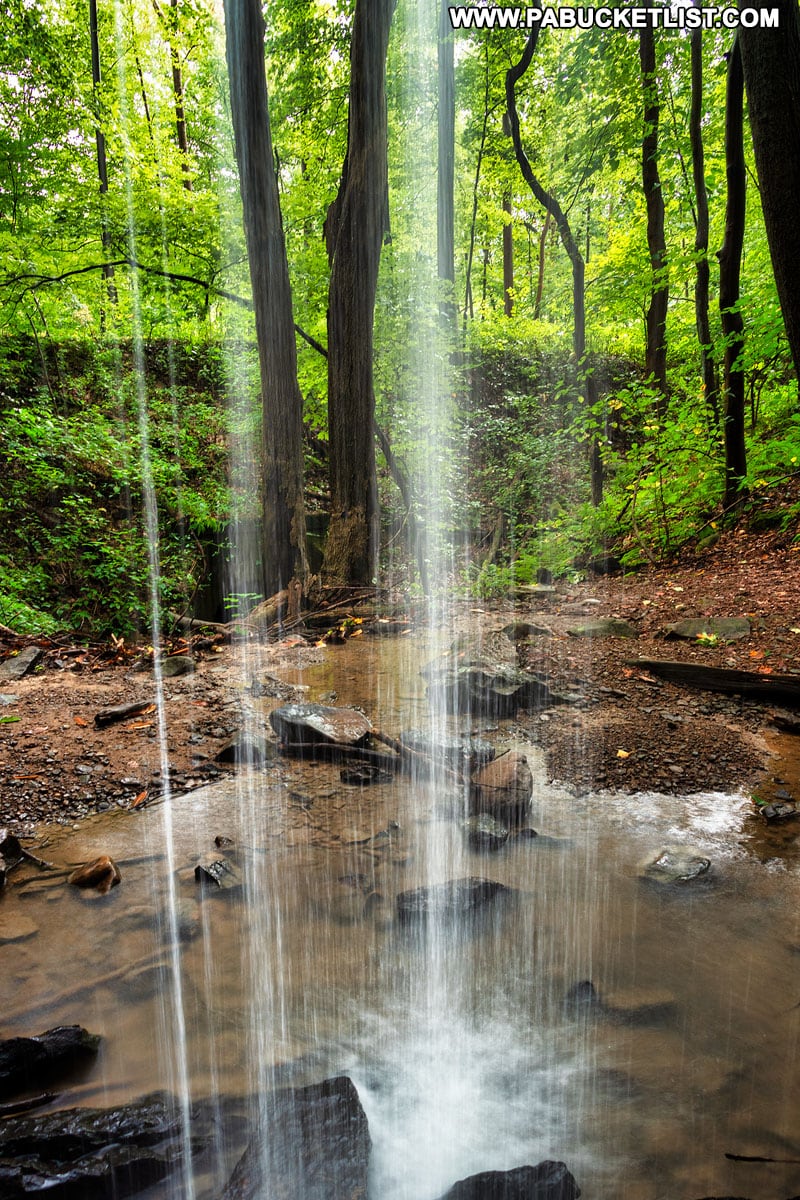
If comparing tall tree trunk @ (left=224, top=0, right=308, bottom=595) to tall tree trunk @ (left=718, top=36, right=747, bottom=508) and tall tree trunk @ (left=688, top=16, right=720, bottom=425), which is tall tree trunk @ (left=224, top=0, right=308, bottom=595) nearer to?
tall tree trunk @ (left=718, top=36, right=747, bottom=508)

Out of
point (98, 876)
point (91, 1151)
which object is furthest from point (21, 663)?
point (91, 1151)

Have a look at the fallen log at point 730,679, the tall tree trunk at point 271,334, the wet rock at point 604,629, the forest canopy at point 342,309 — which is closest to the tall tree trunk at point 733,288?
the forest canopy at point 342,309

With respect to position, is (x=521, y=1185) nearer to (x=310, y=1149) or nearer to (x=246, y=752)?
(x=310, y=1149)

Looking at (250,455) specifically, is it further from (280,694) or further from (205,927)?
(205,927)

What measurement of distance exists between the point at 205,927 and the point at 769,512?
27.6ft

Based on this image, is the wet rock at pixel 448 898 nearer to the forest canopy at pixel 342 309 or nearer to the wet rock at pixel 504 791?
the wet rock at pixel 504 791

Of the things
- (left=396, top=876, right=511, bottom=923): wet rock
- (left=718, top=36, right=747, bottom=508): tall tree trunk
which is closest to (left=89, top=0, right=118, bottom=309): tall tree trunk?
(left=718, top=36, right=747, bottom=508): tall tree trunk

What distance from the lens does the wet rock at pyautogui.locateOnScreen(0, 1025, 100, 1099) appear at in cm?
175

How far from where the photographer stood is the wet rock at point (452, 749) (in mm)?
3734

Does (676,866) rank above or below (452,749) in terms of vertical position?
below

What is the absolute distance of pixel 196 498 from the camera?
11180 mm

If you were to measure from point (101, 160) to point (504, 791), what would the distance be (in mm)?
15721

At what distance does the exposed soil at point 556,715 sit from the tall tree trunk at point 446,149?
9.27 meters

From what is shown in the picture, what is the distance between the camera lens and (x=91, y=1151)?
1544mm
